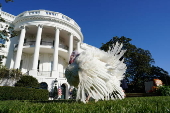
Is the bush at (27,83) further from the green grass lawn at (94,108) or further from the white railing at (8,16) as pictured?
the white railing at (8,16)

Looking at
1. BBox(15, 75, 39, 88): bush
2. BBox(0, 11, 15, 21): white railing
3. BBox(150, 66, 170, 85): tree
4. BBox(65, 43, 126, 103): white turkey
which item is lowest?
BBox(65, 43, 126, 103): white turkey

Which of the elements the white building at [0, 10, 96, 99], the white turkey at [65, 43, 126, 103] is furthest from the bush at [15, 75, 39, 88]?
the white turkey at [65, 43, 126, 103]

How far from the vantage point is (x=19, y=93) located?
10.3 meters

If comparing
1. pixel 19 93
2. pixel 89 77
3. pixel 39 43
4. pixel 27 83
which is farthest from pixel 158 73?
pixel 89 77

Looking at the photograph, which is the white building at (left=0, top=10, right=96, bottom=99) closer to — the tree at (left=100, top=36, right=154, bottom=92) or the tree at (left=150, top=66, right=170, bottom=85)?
the tree at (left=100, top=36, right=154, bottom=92)

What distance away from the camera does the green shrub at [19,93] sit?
9586mm

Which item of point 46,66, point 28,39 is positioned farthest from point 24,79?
point 28,39

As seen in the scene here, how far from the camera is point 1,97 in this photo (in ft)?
30.6

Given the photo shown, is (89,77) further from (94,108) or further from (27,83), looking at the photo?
(27,83)

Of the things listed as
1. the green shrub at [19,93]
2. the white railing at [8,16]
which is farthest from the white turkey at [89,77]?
the white railing at [8,16]

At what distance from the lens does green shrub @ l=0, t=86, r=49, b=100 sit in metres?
9.59

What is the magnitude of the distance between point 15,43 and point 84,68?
73.2 feet

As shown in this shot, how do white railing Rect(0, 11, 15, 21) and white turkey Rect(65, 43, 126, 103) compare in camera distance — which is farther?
white railing Rect(0, 11, 15, 21)

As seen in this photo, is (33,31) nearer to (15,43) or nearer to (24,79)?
(15,43)
